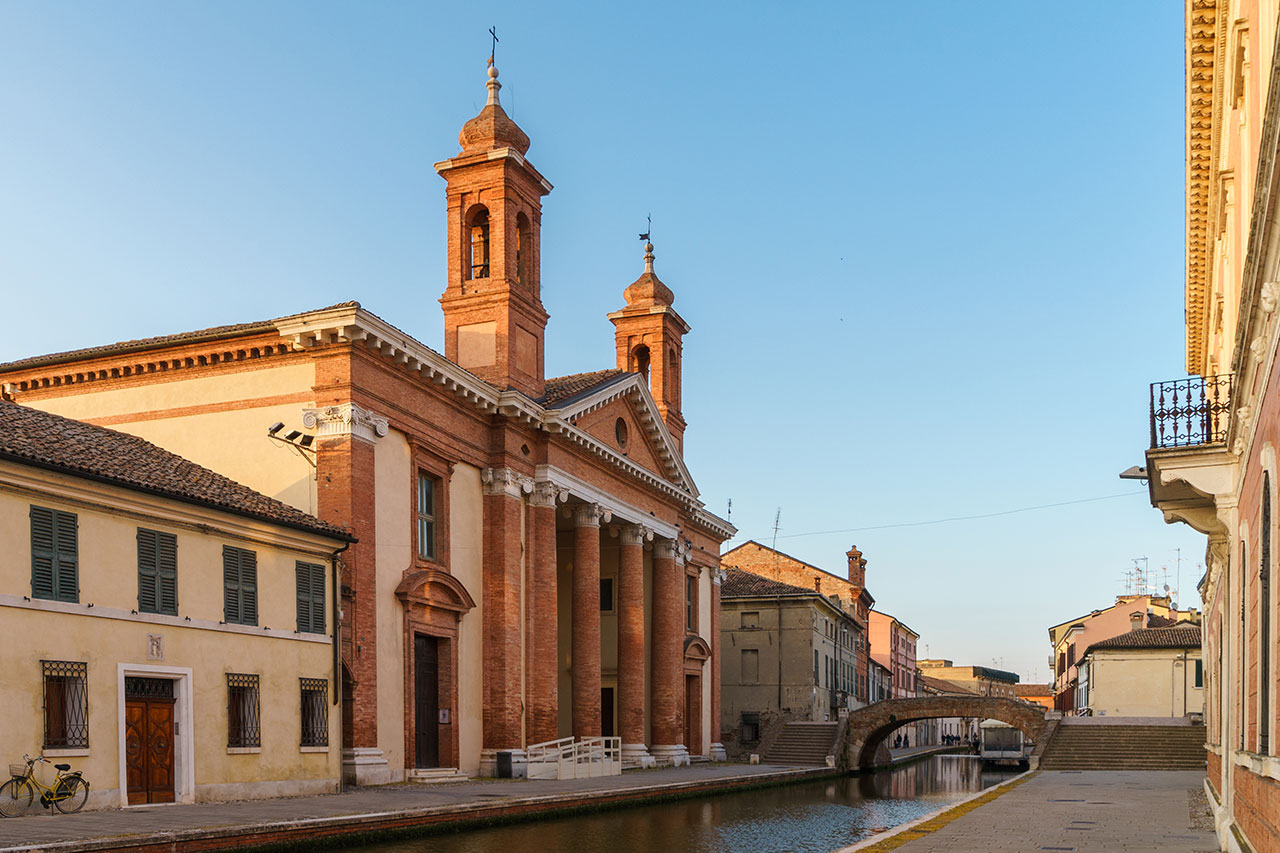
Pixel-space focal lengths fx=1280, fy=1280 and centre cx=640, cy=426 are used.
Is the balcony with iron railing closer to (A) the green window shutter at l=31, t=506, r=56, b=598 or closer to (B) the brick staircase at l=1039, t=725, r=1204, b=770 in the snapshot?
(A) the green window shutter at l=31, t=506, r=56, b=598

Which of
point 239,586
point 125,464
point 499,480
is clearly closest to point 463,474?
point 499,480

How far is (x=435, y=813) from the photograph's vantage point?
18047 mm

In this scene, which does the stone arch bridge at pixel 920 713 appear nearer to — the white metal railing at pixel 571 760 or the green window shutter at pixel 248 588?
the white metal railing at pixel 571 760

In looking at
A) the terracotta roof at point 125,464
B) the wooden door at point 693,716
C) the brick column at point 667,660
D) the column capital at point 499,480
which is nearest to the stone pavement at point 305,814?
the terracotta roof at point 125,464

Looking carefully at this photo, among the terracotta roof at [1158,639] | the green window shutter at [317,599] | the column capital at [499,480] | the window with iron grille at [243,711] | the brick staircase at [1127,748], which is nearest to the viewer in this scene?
the window with iron grille at [243,711]

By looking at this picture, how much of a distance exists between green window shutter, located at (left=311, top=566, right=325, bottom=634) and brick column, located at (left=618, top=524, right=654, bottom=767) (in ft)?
48.5

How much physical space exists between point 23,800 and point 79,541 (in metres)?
3.29

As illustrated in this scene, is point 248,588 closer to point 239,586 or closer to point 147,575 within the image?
point 239,586

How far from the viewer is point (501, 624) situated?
28141mm

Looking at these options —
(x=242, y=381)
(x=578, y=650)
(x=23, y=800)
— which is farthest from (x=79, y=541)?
(x=578, y=650)

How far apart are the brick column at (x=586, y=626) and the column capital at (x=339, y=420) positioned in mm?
10133

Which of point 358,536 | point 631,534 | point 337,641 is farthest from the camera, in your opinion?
point 631,534

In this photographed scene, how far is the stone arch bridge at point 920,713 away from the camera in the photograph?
46.1 m

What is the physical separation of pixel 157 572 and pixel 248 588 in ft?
6.44
